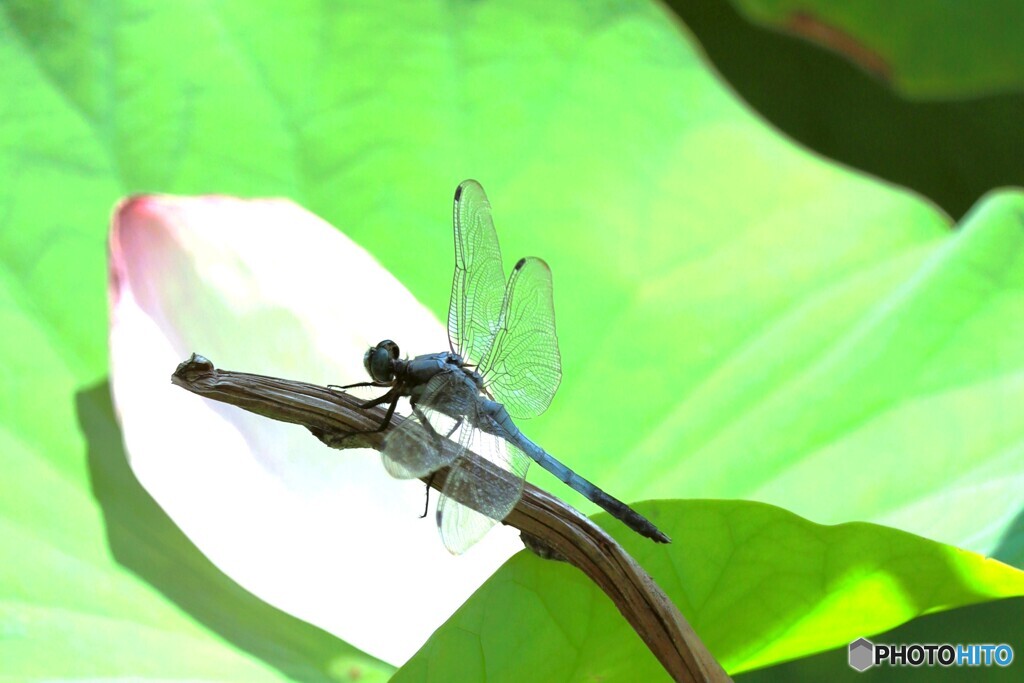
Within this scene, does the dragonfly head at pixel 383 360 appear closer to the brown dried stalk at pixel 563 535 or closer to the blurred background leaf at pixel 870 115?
the brown dried stalk at pixel 563 535

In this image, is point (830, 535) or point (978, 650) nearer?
point (830, 535)

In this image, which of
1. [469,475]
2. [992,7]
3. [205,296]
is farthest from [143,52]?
[992,7]

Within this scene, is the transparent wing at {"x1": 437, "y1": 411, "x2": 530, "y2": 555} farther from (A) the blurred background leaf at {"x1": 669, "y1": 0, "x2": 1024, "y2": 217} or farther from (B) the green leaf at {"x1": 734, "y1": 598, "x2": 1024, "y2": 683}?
(A) the blurred background leaf at {"x1": 669, "y1": 0, "x2": 1024, "y2": 217}

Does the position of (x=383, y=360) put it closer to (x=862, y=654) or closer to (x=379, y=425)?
(x=379, y=425)

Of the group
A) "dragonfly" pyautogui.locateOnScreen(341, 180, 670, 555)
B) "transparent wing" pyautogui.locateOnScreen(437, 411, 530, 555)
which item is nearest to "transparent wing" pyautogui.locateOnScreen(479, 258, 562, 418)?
"dragonfly" pyautogui.locateOnScreen(341, 180, 670, 555)

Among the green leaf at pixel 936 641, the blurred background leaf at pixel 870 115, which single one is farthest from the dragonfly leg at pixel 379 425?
the blurred background leaf at pixel 870 115

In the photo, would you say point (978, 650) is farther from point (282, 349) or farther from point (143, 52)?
point (143, 52)
